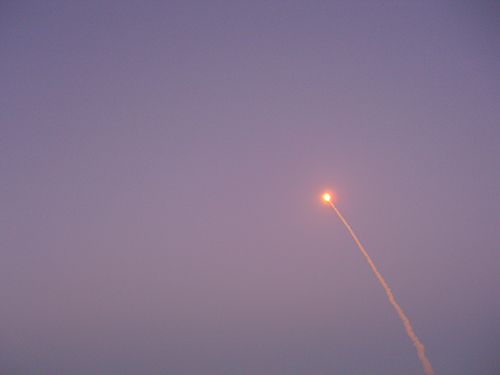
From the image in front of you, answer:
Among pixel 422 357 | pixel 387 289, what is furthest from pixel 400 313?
pixel 422 357

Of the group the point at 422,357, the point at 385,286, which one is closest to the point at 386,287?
the point at 385,286

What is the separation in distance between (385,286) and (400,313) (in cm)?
575

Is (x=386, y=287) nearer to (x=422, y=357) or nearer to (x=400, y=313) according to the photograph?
(x=400, y=313)

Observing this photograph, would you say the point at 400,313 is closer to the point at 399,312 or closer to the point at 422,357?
the point at 399,312

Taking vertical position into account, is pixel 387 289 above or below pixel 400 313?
above

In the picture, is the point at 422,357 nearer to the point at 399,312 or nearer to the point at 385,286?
the point at 399,312

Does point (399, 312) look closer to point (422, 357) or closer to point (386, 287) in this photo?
point (386, 287)

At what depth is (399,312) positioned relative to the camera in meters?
61.8

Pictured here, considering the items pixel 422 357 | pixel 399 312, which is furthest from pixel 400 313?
pixel 422 357

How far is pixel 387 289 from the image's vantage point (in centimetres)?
6469

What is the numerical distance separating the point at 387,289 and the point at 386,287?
6.96ft

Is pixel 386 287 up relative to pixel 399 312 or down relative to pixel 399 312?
up

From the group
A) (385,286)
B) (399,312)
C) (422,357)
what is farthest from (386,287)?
(422,357)

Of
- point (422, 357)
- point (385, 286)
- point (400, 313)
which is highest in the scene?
point (385, 286)
